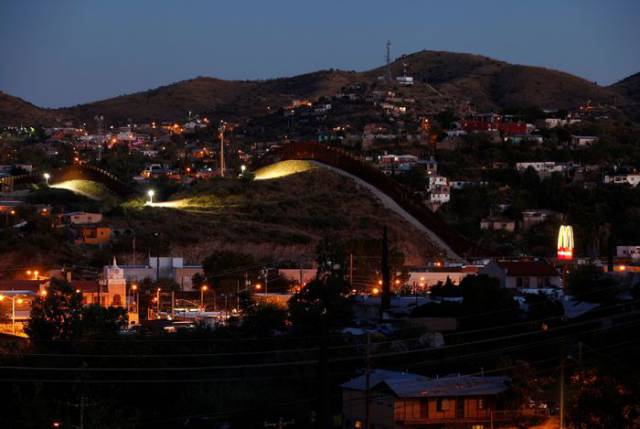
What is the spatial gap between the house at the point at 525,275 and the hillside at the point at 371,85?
6868cm

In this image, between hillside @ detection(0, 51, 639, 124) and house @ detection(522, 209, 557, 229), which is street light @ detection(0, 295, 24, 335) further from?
hillside @ detection(0, 51, 639, 124)

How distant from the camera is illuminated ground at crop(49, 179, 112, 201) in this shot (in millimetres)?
76850

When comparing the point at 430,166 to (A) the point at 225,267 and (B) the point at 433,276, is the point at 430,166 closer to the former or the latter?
(B) the point at 433,276

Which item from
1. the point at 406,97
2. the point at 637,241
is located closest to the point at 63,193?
the point at 637,241

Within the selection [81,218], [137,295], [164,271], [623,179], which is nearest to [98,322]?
[137,295]

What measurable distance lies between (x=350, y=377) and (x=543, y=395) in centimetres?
501

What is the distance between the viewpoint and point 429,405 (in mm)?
32156

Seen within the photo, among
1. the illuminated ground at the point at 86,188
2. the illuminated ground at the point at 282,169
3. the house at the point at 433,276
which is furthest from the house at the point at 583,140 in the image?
the house at the point at 433,276

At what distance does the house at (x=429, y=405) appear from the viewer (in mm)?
31906

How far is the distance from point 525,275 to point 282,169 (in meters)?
30.7

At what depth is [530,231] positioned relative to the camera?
68938mm

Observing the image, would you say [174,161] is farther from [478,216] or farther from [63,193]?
[478,216]

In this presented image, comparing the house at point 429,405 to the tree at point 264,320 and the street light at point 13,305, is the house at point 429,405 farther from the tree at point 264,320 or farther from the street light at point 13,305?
the street light at point 13,305

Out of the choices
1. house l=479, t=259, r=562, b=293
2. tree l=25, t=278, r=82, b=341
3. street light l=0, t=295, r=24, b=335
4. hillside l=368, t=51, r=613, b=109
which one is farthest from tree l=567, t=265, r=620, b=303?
hillside l=368, t=51, r=613, b=109
